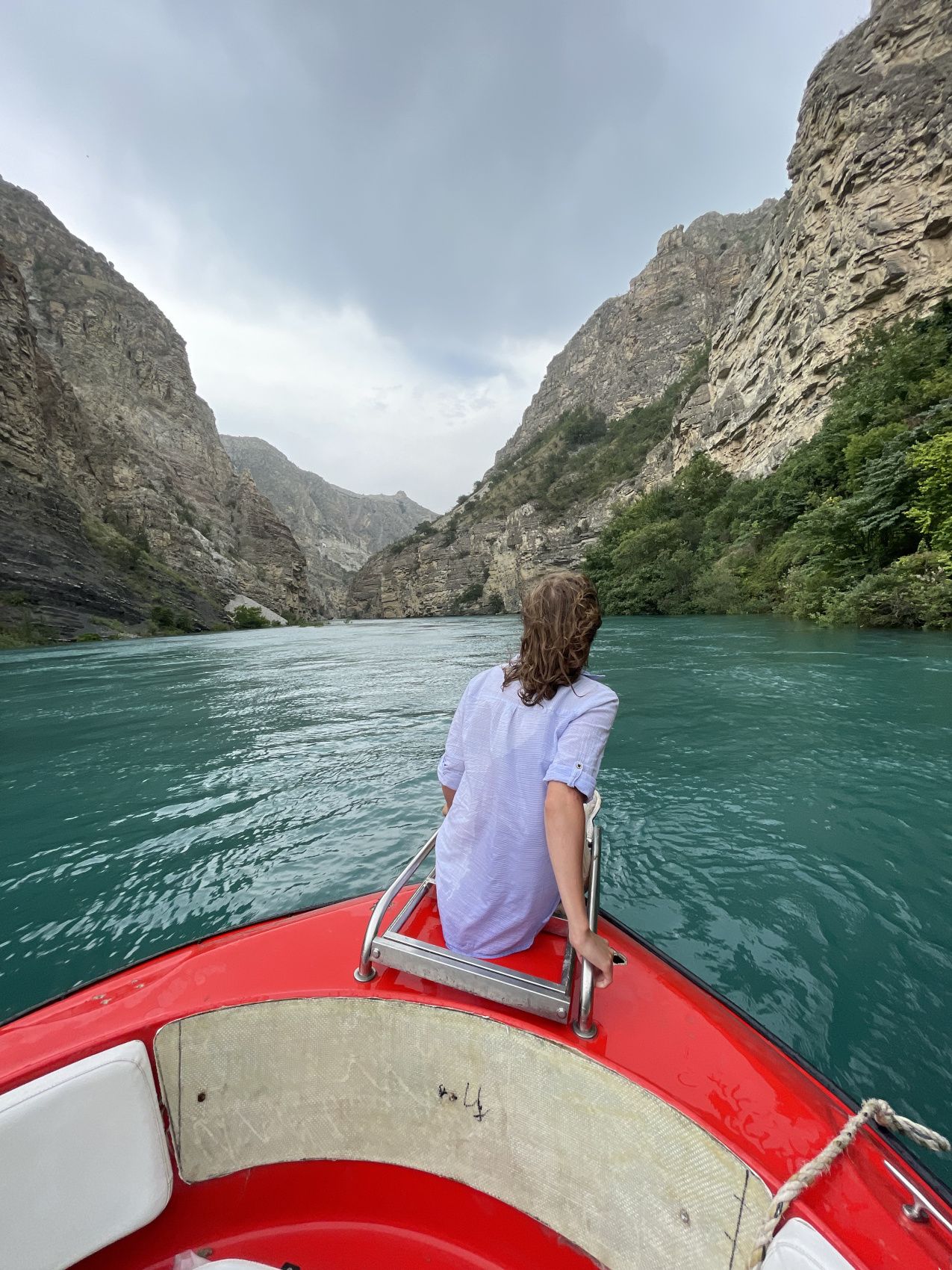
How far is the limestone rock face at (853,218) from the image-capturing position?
778 inches

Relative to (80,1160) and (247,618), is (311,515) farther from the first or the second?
(80,1160)

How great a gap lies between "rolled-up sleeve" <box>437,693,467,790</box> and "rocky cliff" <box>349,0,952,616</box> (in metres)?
14.4

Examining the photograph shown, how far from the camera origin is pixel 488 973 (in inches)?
50.1

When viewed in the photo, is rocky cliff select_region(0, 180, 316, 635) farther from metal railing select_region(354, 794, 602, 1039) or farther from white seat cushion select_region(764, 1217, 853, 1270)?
white seat cushion select_region(764, 1217, 853, 1270)

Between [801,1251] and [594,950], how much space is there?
516 millimetres

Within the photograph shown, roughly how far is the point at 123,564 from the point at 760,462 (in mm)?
38738

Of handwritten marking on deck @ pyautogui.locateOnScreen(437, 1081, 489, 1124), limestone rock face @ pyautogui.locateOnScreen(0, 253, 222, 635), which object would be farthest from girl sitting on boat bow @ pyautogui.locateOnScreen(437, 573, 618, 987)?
limestone rock face @ pyautogui.locateOnScreen(0, 253, 222, 635)

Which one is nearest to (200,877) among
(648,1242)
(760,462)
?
(648,1242)

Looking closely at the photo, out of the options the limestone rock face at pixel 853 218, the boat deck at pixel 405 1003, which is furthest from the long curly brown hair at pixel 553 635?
the limestone rock face at pixel 853 218

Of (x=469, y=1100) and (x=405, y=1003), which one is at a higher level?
(x=405, y=1003)

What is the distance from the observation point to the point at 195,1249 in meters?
1.34

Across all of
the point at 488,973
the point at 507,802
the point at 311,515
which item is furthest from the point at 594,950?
the point at 311,515

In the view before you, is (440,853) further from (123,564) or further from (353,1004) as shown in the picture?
(123,564)

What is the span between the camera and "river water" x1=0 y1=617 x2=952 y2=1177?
2346mm
